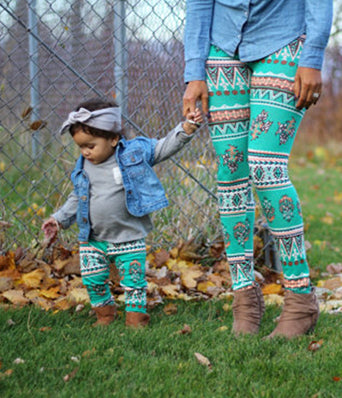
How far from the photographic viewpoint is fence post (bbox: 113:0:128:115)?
3.62 m

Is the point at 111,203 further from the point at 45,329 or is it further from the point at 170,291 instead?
the point at 170,291

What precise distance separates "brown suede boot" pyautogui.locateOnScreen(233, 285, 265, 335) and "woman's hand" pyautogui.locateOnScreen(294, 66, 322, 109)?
0.88 m

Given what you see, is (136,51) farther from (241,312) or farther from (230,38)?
(241,312)

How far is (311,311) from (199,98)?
1058 mm

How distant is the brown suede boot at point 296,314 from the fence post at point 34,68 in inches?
71.3

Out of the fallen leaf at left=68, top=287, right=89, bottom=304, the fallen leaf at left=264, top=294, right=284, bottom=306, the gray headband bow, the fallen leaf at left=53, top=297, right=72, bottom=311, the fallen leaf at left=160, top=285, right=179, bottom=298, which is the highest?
the gray headband bow

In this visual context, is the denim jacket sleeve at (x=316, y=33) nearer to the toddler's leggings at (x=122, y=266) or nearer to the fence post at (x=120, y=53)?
the toddler's leggings at (x=122, y=266)

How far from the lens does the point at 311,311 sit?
100.0 inches

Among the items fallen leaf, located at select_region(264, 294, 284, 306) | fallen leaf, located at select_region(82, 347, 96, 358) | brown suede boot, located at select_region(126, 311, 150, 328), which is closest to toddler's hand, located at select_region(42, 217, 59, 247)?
brown suede boot, located at select_region(126, 311, 150, 328)

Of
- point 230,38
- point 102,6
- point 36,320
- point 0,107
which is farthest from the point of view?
point 102,6

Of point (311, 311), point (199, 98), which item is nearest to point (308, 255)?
point (311, 311)

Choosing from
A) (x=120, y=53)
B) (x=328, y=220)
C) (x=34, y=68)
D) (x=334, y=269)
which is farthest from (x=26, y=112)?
(x=328, y=220)

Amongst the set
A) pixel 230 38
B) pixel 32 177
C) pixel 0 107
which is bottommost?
pixel 32 177

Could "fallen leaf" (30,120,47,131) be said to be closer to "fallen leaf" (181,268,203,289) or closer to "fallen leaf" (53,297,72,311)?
"fallen leaf" (53,297,72,311)
